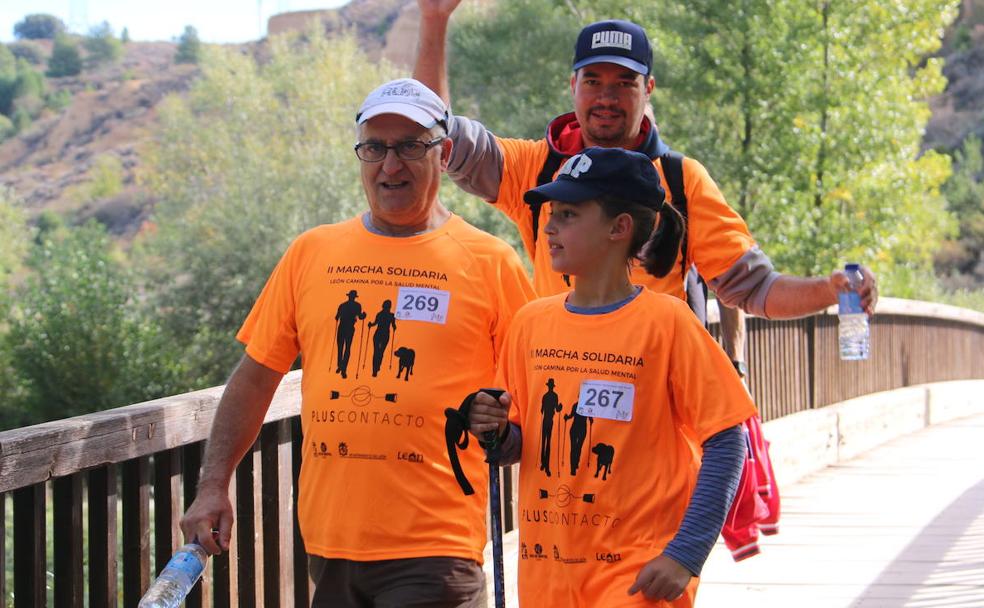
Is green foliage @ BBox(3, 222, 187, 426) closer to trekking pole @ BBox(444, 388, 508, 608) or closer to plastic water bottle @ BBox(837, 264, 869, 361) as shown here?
trekking pole @ BBox(444, 388, 508, 608)

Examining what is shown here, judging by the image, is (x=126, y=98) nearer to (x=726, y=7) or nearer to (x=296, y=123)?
(x=296, y=123)

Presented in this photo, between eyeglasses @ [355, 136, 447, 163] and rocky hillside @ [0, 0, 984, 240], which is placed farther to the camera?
rocky hillside @ [0, 0, 984, 240]

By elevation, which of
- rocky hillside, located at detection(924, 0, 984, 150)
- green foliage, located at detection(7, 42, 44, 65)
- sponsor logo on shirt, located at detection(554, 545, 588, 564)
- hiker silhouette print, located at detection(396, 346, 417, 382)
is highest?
green foliage, located at detection(7, 42, 44, 65)

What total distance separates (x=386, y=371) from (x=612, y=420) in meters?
0.56

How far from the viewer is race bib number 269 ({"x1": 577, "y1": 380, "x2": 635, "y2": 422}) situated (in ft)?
9.47

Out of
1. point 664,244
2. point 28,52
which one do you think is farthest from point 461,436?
point 28,52

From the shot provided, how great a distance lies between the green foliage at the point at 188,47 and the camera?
456ft

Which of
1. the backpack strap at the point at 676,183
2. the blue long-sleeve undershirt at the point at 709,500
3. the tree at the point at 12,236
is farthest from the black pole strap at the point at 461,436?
the tree at the point at 12,236

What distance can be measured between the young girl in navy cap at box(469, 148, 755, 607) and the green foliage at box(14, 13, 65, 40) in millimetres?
171108

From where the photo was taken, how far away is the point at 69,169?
11631 centimetres

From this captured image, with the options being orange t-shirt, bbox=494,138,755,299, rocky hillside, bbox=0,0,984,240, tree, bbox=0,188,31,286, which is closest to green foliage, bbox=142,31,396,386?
tree, bbox=0,188,31,286

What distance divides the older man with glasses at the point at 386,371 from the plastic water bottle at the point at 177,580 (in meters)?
0.13

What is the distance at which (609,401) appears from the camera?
2.89 m

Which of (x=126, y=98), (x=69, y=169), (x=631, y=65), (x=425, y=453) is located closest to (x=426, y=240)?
(x=425, y=453)
